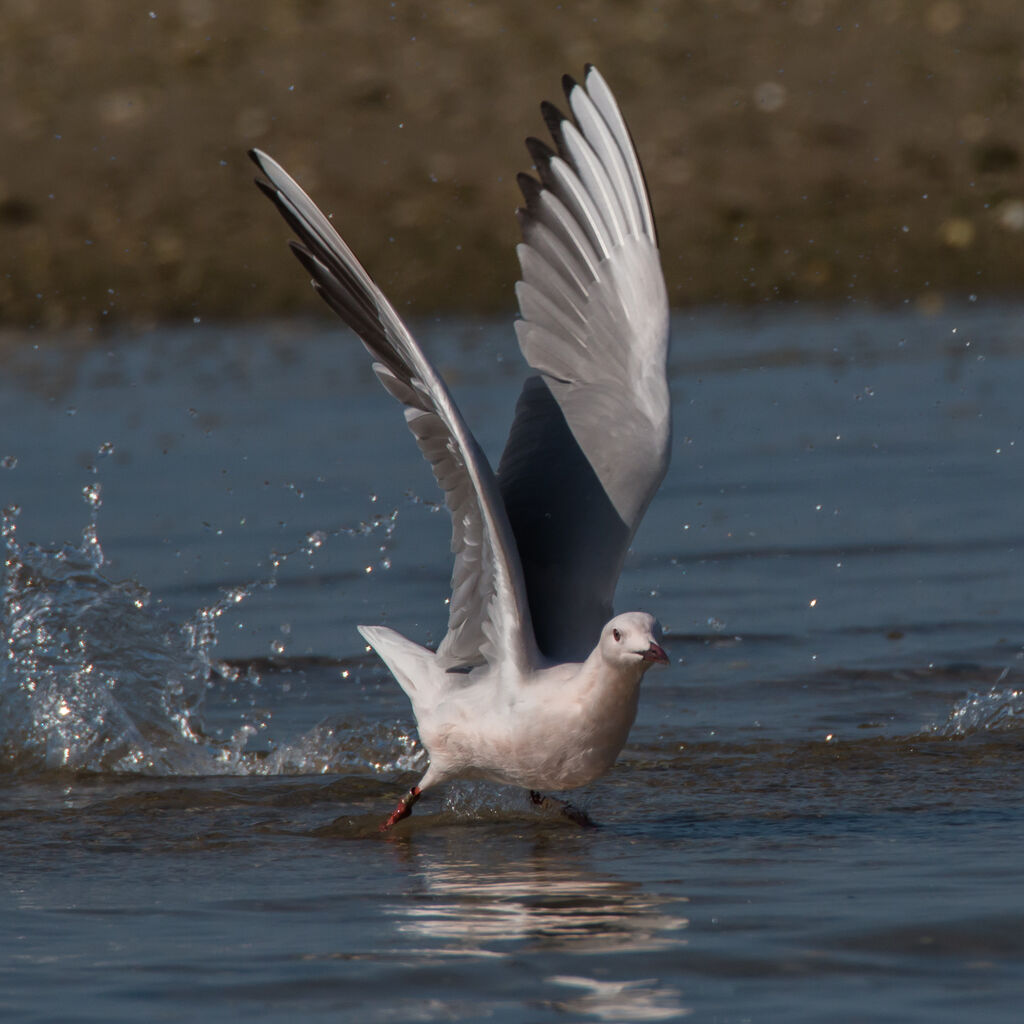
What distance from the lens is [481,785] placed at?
6.98m

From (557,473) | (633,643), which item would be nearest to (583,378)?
(557,473)

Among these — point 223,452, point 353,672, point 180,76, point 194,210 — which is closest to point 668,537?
point 353,672

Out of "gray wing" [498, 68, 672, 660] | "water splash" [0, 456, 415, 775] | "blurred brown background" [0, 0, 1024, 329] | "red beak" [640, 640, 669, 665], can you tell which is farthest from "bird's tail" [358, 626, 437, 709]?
"blurred brown background" [0, 0, 1024, 329]

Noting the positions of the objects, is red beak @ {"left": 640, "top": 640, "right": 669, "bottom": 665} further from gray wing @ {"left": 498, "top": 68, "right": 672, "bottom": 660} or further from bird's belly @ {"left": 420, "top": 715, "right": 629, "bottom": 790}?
gray wing @ {"left": 498, "top": 68, "right": 672, "bottom": 660}

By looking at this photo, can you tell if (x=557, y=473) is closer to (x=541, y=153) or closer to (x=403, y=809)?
(x=541, y=153)

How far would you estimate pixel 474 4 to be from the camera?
70.9 ft

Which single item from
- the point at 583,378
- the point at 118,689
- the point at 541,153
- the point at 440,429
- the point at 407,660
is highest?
the point at 541,153

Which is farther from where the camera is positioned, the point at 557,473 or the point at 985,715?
the point at 985,715

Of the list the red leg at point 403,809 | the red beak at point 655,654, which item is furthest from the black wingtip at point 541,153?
the red leg at point 403,809

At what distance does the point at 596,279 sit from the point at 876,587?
121 inches

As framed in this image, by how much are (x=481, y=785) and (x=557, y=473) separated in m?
1.11

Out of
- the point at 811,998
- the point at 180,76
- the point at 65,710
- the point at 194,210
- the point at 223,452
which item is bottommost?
the point at 811,998

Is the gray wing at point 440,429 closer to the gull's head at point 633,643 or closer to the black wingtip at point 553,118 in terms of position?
the gull's head at point 633,643

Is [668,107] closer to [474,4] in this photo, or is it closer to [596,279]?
[474,4]
